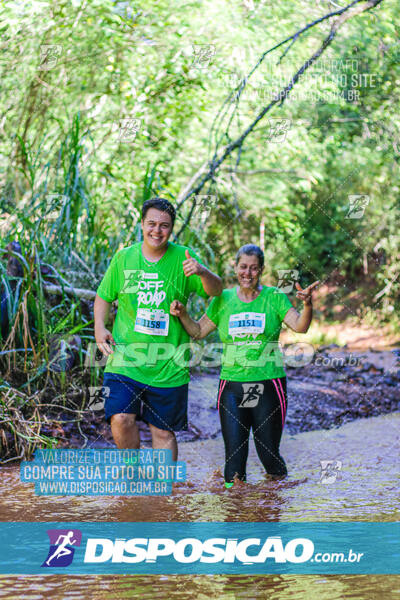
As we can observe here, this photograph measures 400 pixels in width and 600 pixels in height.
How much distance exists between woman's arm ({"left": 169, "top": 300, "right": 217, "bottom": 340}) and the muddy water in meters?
0.97

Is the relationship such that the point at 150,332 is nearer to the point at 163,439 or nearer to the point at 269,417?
the point at 163,439

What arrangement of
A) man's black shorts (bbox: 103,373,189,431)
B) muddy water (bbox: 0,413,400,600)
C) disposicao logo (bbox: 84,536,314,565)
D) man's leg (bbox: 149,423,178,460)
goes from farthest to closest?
man's leg (bbox: 149,423,178,460) < man's black shorts (bbox: 103,373,189,431) < disposicao logo (bbox: 84,536,314,565) < muddy water (bbox: 0,413,400,600)

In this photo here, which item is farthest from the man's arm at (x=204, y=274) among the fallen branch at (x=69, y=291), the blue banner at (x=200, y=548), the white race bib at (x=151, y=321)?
the fallen branch at (x=69, y=291)

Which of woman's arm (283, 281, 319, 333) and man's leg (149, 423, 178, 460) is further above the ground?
woman's arm (283, 281, 319, 333)

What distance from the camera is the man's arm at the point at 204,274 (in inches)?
161

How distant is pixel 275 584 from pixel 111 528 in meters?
1.05

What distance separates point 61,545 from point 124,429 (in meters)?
1.10

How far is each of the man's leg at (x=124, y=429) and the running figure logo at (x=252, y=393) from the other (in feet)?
2.17

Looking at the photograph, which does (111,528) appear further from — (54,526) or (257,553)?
(257,553)

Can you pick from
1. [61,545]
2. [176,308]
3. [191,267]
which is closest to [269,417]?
[176,308]

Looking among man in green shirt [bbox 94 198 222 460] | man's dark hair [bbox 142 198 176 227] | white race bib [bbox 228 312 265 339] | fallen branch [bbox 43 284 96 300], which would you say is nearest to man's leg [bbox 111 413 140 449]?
man in green shirt [bbox 94 198 222 460]

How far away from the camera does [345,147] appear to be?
13.8 meters

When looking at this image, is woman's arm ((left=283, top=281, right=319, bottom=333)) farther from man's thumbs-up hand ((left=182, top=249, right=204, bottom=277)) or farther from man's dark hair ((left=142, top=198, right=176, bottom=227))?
man's dark hair ((left=142, top=198, right=176, bottom=227))

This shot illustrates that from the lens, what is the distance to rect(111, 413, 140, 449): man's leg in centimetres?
440
